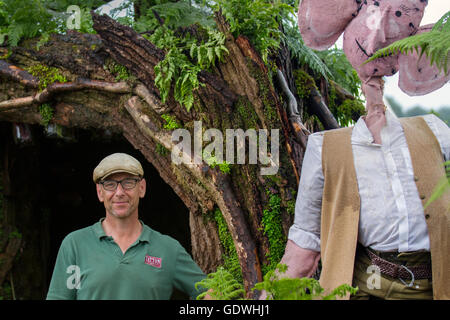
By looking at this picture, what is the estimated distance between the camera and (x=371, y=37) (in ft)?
9.35

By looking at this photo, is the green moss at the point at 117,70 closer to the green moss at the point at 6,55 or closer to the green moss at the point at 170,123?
the green moss at the point at 170,123

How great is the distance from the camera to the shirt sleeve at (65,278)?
2.69 m

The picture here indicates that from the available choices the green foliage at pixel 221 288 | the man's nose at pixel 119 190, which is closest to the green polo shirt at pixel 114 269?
the man's nose at pixel 119 190

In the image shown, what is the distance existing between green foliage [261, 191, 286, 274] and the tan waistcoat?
1154 millimetres

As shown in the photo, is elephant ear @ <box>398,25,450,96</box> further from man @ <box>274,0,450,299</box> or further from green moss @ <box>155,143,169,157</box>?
green moss @ <box>155,143,169,157</box>

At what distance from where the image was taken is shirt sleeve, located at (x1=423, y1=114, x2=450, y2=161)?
2711mm

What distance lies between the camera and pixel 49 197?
7.67 m

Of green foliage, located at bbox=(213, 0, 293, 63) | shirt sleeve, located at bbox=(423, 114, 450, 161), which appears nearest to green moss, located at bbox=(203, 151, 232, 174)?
green foliage, located at bbox=(213, 0, 293, 63)

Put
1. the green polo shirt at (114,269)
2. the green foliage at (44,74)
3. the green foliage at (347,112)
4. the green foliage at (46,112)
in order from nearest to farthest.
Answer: the green polo shirt at (114,269) < the green foliage at (44,74) < the green foliage at (46,112) < the green foliage at (347,112)

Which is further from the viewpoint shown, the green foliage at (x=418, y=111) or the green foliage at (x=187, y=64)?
the green foliage at (x=187, y=64)

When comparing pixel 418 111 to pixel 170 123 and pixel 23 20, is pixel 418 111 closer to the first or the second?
pixel 170 123

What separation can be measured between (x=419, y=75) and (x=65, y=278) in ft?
8.01

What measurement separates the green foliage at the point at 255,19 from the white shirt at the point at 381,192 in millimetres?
1433

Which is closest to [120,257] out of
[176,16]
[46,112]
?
[46,112]
